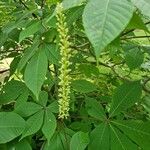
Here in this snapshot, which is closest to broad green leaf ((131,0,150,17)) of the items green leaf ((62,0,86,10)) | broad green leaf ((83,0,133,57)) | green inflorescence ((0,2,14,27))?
broad green leaf ((83,0,133,57))

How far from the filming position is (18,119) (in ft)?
4.54

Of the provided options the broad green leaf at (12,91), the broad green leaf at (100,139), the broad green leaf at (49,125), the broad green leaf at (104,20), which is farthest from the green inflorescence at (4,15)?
the broad green leaf at (104,20)

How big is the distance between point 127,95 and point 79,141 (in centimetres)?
32

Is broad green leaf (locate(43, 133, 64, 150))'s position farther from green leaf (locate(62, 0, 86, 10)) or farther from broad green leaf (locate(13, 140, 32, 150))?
green leaf (locate(62, 0, 86, 10))

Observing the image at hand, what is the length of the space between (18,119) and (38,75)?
0.24m

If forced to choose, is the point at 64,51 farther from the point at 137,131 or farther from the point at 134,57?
the point at 134,57

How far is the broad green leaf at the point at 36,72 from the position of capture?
4.00 ft

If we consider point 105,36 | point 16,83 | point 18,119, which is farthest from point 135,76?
point 105,36

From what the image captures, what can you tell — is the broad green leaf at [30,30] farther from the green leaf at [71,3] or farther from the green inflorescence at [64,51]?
the green leaf at [71,3]

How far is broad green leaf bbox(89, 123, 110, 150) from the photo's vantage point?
1.39 metres

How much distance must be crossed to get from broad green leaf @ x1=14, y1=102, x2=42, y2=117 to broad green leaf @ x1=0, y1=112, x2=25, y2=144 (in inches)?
2.2

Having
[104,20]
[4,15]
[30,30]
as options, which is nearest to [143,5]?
[104,20]

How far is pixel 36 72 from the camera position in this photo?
4.12 feet

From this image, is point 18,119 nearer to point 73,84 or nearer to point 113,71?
point 73,84
